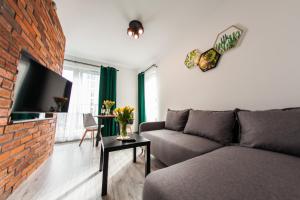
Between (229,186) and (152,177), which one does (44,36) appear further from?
(229,186)

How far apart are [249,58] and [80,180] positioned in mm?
2702

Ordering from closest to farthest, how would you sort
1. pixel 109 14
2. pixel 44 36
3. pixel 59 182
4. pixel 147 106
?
1. pixel 59 182
2. pixel 44 36
3. pixel 109 14
4. pixel 147 106

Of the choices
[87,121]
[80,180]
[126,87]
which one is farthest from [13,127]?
[126,87]

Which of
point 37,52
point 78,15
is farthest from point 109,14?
point 37,52

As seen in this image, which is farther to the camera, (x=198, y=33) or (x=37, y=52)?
Result: (x=198, y=33)

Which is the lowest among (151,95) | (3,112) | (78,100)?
(3,112)

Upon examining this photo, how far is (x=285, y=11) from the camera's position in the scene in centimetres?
129

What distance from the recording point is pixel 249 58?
1561 mm

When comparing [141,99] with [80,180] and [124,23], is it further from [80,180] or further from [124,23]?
[80,180]

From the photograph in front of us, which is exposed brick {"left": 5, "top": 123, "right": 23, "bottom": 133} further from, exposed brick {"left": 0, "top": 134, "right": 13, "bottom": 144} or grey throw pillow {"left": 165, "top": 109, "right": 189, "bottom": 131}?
grey throw pillow {"left": 165, "top": 109, "right": 189, "bottom": 131}

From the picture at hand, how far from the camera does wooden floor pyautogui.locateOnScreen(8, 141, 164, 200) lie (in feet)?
3.82

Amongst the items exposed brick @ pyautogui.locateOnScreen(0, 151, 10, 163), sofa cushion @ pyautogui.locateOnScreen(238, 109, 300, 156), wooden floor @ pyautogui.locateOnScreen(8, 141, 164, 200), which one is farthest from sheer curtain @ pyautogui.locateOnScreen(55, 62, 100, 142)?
sofa cushion @ pyautogui.locateOnScreen(238, 109, 300, 156)

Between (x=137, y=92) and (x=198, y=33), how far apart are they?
9.40ft

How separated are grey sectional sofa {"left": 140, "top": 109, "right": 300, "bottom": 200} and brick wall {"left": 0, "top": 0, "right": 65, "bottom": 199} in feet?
4.62
